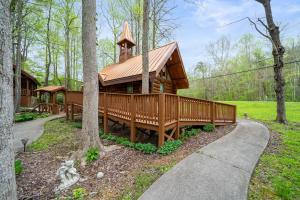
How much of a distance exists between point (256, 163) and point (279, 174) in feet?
1.76

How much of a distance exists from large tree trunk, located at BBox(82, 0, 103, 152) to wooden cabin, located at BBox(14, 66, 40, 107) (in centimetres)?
1812

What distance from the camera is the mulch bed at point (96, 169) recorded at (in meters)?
3.78

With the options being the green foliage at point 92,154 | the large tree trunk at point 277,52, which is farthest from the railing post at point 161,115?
the large tree trunk at point 277,52

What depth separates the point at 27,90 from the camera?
20.3 m

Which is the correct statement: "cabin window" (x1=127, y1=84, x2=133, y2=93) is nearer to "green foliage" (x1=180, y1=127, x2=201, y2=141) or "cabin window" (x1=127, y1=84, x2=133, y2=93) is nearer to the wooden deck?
the wooden deck

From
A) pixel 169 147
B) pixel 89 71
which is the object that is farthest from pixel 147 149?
pixel 89 71

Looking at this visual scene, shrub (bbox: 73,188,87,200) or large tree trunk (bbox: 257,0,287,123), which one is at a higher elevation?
large tree trunk (bbox: 257,0,287,123)

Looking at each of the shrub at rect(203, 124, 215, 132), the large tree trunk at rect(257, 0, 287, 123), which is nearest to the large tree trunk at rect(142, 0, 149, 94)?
the shrub at rect(203, 124, 215, 132)

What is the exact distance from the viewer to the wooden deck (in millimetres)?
5542

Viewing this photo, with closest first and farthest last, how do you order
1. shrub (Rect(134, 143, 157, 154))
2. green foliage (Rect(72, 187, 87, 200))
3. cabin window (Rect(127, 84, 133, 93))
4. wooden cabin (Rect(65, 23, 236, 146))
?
green foliage (Rect(72, 187, 87, 200)) → shrub (Rect(134, 143, 157, 154)) → wooden cabin (Rect(65, 23, 236, 146)) → cabin window (Rect(127, 84, 133, 93))

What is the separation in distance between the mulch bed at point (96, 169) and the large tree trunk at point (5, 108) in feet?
3.70

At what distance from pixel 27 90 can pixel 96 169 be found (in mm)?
20096

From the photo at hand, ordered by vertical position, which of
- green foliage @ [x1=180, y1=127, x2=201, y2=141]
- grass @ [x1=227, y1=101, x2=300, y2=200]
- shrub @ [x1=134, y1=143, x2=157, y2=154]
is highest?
green foliage @ [x1=180, y1=127, x2=201, y2=141]

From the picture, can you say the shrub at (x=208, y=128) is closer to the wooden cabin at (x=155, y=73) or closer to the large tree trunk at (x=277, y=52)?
the wooden cabin at (x=155, y=73)
